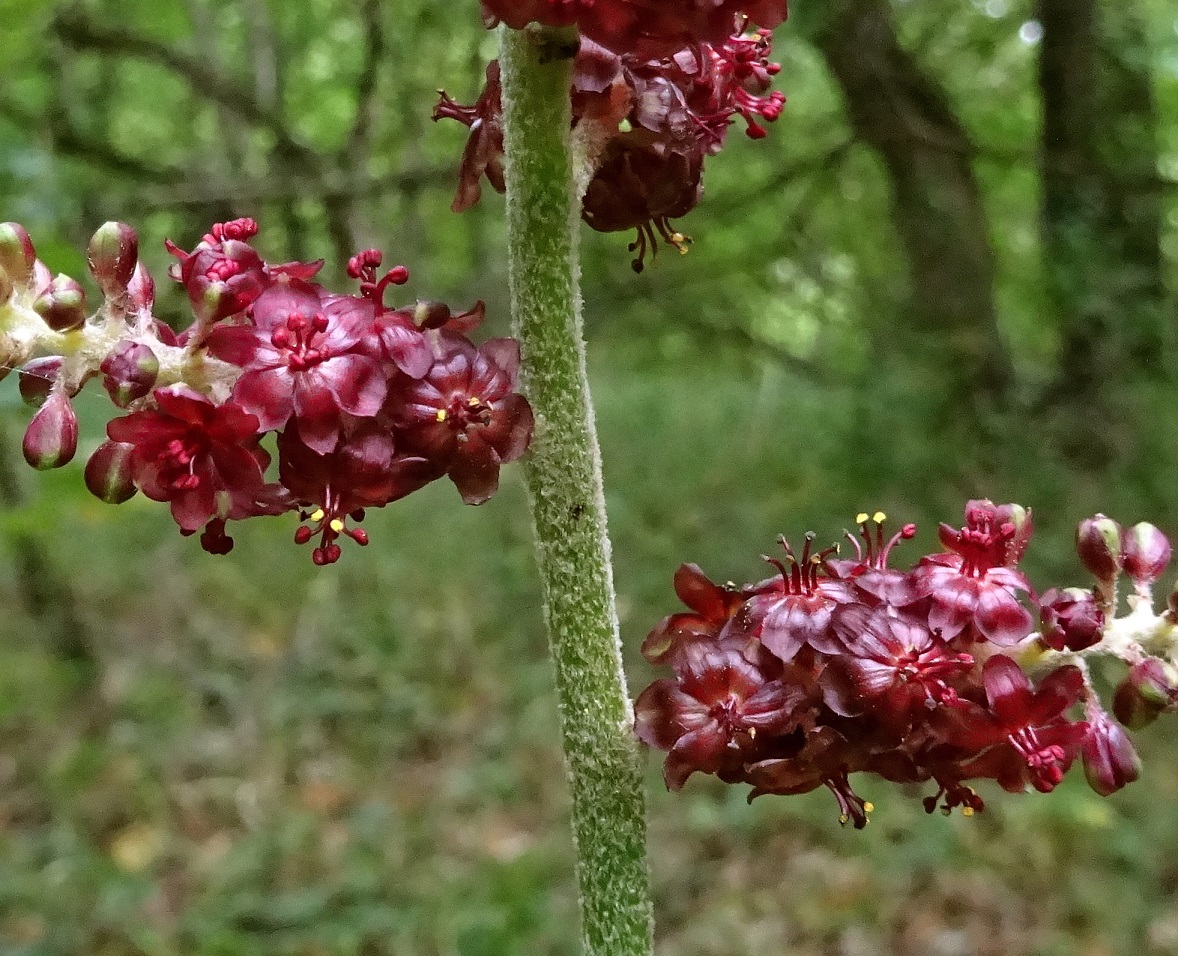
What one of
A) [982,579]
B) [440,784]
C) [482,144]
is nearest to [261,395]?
→ [482,144]

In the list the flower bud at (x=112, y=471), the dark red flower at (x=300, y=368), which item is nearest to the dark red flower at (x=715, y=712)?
the dark red flower at (x=300, y=368)

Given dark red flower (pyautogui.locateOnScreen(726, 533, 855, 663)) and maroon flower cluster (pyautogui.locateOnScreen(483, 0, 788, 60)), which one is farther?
dark red flower (pyautogui.locateOnScreen(726, 533, 855, 663))

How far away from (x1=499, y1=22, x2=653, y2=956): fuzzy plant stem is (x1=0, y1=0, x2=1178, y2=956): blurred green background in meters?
2.24

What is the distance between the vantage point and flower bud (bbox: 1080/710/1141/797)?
1.12 metres

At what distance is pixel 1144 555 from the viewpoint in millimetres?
1184

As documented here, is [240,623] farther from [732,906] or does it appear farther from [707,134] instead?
[707,134]

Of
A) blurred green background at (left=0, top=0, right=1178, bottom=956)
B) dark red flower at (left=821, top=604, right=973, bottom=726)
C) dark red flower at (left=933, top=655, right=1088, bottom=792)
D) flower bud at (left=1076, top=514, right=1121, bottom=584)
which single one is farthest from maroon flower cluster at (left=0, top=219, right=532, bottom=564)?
blurred green background at (left=0, top=0, right=1178, bottom=956)

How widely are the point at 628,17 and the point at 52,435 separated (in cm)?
62

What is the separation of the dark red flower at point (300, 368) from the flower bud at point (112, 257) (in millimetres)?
100

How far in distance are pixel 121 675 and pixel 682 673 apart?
17.7 feet

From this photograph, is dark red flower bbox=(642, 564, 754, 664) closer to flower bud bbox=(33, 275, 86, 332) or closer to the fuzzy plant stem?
the fuzzy plant stem

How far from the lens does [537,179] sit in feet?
3.47

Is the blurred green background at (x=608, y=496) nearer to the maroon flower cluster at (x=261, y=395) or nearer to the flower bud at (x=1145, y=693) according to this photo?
the maroon flower cluster at (x=261, y=395)

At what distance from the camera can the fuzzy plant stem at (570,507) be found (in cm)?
106
